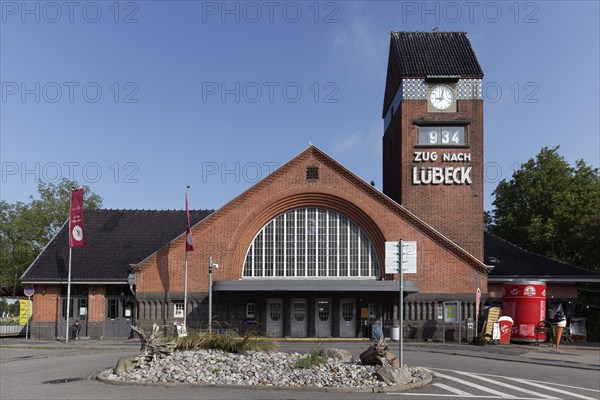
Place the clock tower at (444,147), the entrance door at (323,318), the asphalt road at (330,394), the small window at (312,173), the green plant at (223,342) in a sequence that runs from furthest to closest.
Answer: the clock tower at (444,147) < the small window at (312,173) < the entrance door at (323,318) < the green plant at (223,342) < the asphalt road at (330,394)

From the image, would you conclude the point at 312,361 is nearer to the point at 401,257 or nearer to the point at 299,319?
the point at 401,257

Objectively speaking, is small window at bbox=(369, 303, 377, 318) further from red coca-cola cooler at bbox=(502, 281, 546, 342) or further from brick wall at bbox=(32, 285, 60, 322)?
brick wall at bbox=(32, 285, 60, 322)

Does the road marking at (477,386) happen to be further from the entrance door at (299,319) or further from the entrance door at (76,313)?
the entrance door at (76,313)

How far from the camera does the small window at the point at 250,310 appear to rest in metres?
34.2

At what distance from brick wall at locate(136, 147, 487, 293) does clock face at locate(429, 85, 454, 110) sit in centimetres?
735

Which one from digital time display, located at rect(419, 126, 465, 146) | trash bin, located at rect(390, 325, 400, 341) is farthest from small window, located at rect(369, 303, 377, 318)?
digital time display, located at rect(419, 126, 465, 146)

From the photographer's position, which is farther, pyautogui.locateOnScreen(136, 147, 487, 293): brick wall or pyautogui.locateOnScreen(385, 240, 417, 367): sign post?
pyautogui.locateOnScreen(136, 147, 487, 293): brick wall

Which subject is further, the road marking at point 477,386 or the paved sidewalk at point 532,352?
the paved sidewalk at point 532,352

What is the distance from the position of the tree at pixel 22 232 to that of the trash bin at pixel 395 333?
37301 millimetres

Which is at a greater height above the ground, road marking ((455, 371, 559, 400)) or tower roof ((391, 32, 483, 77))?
tower roof ((391, 32, 483, 77))

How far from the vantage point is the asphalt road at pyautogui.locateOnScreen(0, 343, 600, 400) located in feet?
45.7

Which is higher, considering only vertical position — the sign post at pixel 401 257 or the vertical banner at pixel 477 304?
the sign post at pixel 401 257

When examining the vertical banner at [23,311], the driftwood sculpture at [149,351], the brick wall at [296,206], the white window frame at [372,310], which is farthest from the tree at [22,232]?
the driftwood sculpture at [149,351]

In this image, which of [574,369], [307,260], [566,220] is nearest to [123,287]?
[307,260]
